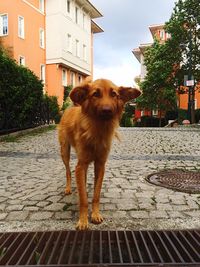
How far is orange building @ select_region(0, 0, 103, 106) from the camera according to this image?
94.8ft

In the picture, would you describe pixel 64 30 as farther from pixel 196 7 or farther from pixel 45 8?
pixel 196 7

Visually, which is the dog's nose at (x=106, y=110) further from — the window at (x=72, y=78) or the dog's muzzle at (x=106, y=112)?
the window at (x=72, y=78)

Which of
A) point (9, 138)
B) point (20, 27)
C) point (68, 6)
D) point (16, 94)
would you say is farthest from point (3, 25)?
point (9, 138)

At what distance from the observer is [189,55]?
1173 inches

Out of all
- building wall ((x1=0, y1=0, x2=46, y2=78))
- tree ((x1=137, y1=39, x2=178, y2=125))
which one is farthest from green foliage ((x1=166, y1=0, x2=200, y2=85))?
building wall ((x1=0, y1=0, x2=46, y2=78))

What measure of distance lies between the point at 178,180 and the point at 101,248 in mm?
3075

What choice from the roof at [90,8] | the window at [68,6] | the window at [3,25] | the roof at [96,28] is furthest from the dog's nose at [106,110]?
the roof at [96,28]

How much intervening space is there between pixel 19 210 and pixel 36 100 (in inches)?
517

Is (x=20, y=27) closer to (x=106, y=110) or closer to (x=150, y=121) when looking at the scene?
(x=150, y=121)

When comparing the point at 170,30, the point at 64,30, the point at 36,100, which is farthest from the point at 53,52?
the point at 36,100

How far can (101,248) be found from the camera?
311 centimetres

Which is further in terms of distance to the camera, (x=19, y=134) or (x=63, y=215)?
(x=19, y=134)

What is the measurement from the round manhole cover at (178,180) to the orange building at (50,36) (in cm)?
2491

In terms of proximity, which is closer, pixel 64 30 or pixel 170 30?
pixel 170 30
